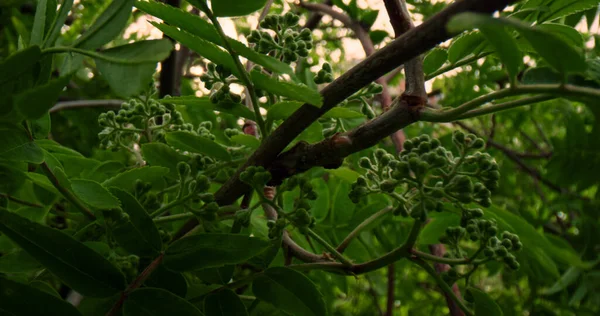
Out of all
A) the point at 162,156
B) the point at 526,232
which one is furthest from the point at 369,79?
the point at 526,232

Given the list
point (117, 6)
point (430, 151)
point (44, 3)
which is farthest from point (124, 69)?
point (430, 151)

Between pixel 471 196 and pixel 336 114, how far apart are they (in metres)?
0.21

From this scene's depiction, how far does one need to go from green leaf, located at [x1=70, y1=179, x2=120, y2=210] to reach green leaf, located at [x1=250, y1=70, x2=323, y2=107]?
0.24 meters

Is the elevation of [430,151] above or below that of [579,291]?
Answer: above

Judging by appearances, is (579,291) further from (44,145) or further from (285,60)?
(44,145)

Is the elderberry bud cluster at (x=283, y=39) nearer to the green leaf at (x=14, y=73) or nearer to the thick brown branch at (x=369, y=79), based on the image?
the thick brown branch at (x=369, y=79)

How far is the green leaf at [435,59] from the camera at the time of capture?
3.06ft

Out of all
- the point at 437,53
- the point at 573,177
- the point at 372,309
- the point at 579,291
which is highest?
the point at 437,53

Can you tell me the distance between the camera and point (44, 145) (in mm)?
992

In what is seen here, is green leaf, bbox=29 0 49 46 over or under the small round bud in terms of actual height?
over

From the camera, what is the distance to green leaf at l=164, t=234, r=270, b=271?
2.44 ft

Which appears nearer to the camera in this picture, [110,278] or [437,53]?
[110,278]

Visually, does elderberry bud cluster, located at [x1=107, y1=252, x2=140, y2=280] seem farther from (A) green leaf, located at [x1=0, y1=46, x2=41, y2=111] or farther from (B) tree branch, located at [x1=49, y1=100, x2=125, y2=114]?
(B) tree branch, located at [x1=49, y1=100, x2=125, y2=114]

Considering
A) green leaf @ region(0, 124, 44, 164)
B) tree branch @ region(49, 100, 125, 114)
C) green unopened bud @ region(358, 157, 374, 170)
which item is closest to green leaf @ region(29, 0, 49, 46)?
green leaf @ region(0, 124, 44, 164)
